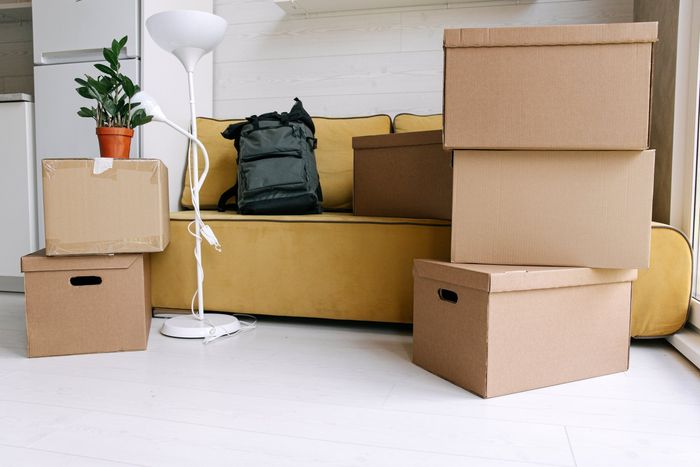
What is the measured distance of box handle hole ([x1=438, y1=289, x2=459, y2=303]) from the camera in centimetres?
145

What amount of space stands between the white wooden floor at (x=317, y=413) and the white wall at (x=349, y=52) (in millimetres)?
1401

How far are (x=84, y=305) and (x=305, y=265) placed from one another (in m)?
0.68

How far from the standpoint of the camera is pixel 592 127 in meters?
1.31

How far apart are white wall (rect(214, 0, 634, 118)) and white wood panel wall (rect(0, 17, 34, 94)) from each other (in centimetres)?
100

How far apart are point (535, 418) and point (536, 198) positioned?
0.51 metres

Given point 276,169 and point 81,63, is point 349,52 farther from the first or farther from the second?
point 81,63

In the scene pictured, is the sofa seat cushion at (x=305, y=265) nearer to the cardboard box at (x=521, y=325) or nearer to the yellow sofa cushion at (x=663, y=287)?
the cardboard box at (x=521, y=325)

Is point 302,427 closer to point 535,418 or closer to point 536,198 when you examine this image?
point 535,418

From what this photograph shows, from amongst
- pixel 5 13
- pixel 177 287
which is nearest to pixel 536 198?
pixel 177 287

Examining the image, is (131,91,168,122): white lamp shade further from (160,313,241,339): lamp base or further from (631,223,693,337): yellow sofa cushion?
(631,223,693,337): yellow sofa cushion

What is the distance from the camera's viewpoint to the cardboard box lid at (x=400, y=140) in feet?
5.95

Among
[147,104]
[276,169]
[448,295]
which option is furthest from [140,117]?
[448,295]

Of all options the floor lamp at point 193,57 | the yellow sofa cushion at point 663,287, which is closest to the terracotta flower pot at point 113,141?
the floor lamp at point 193,57

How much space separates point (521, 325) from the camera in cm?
131
